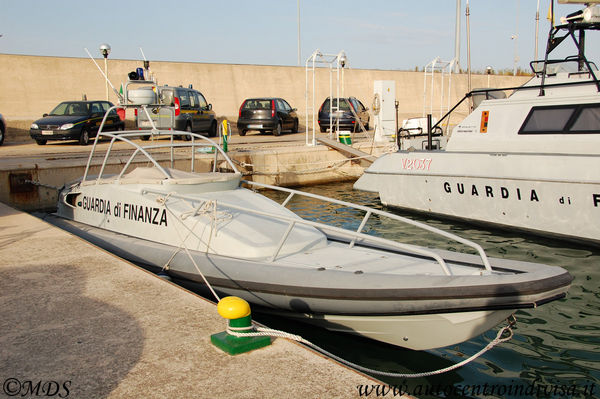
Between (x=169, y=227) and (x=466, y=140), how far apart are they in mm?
6578

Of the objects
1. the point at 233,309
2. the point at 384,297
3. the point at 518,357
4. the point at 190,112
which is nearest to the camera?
the point at 233,309

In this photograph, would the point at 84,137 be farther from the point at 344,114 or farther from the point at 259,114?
the point at 344,114

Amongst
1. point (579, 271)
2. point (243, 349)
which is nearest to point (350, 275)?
point (243, 349)

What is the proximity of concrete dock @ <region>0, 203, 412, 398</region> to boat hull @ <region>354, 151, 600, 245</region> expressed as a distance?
6364mm

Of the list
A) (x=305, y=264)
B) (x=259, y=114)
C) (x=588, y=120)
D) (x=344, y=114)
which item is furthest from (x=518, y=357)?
(x=344, y=114)

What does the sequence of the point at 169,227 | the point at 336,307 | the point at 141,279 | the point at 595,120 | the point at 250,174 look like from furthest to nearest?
1. the point at 250,174
2. the point at 595,120
3. the point at 169,227
4. the point at 141,279
5. the point at 336,307

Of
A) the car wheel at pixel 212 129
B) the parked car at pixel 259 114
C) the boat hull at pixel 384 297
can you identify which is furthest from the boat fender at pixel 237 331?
the parked car at pixel 259 114

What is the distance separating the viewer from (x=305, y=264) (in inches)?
203

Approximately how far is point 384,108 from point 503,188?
1047cm

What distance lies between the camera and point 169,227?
6.18 metres

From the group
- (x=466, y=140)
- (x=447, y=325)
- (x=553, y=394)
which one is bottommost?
(x=553, y=394)

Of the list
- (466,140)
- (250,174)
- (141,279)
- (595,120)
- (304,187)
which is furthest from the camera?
(304,187)

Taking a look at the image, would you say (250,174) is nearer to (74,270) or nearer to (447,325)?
(74,270)

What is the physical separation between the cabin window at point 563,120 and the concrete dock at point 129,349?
23.5ft
